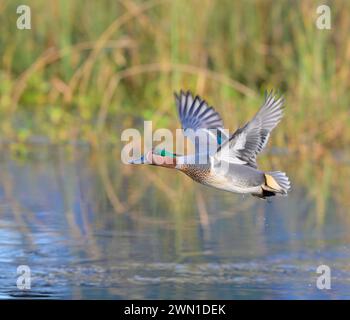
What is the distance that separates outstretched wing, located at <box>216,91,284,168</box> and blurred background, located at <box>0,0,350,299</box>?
81cm

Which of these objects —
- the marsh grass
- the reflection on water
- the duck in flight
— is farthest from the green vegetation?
Result: the duck in flight

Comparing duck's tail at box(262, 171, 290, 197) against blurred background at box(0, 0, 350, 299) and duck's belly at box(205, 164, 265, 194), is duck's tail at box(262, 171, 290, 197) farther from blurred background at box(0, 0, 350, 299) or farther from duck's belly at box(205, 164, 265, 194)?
blurred background at box(0, 0, 350, 299)

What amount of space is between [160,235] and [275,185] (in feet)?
6.46

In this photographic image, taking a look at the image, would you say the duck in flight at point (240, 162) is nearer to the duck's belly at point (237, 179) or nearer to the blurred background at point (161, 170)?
the duck's belly at point (237, 179)

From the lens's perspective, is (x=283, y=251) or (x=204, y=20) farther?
(x=204, y=20)

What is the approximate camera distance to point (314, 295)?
7.13 m

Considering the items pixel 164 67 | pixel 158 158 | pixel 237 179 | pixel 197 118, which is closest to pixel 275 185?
pixel 237 179

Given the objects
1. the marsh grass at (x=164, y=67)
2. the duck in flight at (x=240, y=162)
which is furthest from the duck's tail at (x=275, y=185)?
the marsh grass at (x=164, y=67)

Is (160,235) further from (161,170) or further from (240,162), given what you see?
(161,170)

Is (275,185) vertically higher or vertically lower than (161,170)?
lower

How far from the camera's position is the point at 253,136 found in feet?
23.1

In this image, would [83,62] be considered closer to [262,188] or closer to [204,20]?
[204,20]

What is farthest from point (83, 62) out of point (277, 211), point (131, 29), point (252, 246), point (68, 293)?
point (68, 293)

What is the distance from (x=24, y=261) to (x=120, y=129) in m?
6.08
